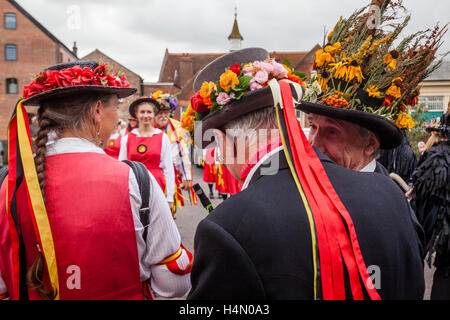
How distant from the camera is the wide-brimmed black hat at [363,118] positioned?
1877 millimetres

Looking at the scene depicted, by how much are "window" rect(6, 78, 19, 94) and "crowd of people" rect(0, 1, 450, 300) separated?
37567 mm

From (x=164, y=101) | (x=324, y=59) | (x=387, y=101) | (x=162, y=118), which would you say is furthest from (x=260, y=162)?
(x=164, y=101)

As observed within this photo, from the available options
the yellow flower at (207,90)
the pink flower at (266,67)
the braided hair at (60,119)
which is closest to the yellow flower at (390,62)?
the pink flower at (266,67)

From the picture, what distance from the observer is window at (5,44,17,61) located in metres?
34.4

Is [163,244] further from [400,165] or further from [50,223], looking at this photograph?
[400,165]

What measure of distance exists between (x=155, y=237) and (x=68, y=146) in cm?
60

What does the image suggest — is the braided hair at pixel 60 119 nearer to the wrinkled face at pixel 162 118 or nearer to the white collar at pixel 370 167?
the white collar at pixel 370 167

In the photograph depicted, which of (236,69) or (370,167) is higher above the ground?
(236,69)

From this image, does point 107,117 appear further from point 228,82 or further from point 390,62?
point 390,62

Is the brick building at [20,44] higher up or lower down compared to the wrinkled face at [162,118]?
higher up

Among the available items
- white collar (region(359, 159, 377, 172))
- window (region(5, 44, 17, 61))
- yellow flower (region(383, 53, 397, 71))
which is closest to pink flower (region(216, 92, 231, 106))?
yellow flower (region(383, 53, 397, 71))

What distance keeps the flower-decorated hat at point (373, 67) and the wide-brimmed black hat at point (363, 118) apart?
0.01 metres

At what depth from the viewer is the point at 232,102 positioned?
5.24ft

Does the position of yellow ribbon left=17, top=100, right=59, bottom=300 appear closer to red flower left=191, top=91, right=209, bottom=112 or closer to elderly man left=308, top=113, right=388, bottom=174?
red flower left=191, top=91, right=209, bottom=112
